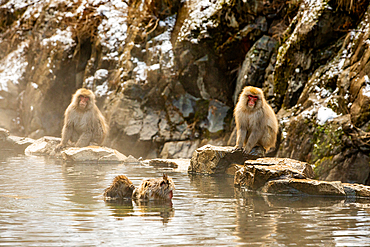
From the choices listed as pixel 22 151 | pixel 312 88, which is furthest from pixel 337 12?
pixel 22 151

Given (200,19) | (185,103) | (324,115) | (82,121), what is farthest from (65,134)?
(324,115)

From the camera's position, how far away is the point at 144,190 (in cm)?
460

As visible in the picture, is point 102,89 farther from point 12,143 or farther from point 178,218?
point 178,218

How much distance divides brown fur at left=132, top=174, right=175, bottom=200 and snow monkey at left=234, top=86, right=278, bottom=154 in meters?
2.77

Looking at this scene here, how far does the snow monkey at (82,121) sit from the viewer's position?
9.46 metres

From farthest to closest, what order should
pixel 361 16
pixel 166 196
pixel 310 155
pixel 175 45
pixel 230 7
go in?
pixel 175 45
pixel 230 7
pixel 361 16
pixel 310 155
pixel 166 196

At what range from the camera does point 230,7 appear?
1063cm

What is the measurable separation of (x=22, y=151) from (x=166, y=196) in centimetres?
735

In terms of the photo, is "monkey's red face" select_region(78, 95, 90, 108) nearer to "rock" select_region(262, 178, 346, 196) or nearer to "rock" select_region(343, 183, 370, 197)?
"rock" select_region(262, 178, 346, 196)

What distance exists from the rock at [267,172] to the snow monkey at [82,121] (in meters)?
4.62

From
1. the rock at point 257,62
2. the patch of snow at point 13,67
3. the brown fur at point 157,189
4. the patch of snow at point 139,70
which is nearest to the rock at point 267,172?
the brown fur at point 157,189

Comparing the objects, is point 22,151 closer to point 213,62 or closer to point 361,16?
point 213,62

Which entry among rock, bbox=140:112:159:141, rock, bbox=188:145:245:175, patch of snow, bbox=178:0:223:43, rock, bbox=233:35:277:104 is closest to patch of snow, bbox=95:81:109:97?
rock, bbox=140:112:159:141

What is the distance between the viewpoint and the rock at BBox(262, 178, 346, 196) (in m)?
5.11
